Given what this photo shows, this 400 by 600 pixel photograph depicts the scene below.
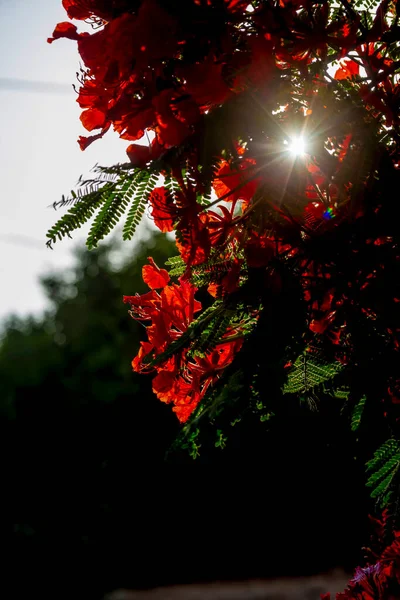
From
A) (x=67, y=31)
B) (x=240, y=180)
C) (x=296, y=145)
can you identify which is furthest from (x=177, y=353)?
(x=67, y=31)

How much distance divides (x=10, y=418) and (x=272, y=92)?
11.0 metres

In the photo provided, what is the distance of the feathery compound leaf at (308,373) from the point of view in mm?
1270

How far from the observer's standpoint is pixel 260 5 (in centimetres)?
115

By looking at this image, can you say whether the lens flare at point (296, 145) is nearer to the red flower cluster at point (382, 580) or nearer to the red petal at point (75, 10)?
the red petal at point (75, 10)

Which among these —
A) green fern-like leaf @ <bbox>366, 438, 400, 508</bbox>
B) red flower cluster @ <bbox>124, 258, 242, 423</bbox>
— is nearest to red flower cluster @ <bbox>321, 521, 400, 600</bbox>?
green fern-like leaf @ <bbox>366, 438, 400, 508</bbox>

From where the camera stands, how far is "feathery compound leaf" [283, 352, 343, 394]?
1.27 meters

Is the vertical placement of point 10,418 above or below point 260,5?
above

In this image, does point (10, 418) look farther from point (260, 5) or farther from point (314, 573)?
point (260, 5)

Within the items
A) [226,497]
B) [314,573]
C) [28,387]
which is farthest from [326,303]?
[28,387]

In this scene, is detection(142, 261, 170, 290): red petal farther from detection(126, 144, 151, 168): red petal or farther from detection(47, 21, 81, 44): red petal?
detection(47, 21, 81, 44): red petal

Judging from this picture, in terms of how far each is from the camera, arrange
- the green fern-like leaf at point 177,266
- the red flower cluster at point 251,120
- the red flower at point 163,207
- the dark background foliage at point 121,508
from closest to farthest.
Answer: the red flower cluster at point 251,120
the red flower at point 163,207
the green fern-like leaf at point 177,266
the dark background foliage at point 121,508

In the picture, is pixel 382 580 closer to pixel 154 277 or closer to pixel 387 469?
pixel 387 469

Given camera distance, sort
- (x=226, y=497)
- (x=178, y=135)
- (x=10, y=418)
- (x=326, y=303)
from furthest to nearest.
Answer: (x=10, y=418)
(x=226, y=497)
(x=326, y=303)
(x=178, y=135)

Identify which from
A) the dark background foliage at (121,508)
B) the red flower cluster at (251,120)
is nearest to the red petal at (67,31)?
the red flower cluster at (251,120)
